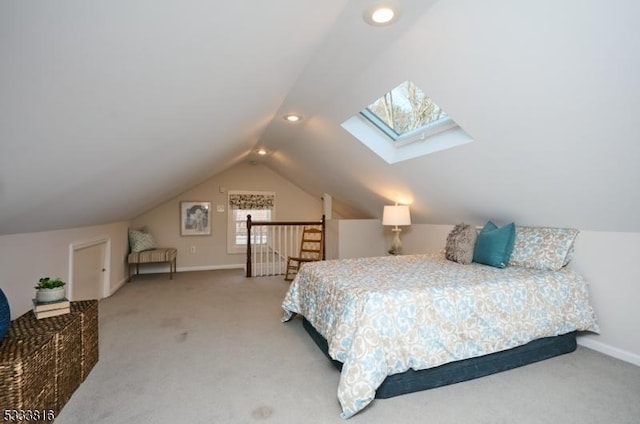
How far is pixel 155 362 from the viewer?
2.29 meters

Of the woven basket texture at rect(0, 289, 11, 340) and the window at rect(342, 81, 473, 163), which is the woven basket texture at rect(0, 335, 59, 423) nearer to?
the woven basket texture at rect(0, 289, 11, 340)

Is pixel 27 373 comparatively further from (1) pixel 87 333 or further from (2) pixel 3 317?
(1) pixel 87 333

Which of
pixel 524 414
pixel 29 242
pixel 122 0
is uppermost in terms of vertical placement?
pixel 122 0

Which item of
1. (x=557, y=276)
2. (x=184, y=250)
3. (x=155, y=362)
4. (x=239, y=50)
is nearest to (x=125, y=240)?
(x=184, y=250)

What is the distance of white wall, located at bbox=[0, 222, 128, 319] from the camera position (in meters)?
2.05

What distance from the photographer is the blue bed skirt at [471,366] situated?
1.89 meters

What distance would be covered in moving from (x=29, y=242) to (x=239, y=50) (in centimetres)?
220

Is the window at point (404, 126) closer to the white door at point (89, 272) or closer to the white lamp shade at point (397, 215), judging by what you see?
the white lamp shade at point (397, 215)

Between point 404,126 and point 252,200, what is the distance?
396 centimetres

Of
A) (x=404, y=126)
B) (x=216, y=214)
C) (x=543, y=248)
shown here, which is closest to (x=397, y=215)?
(x=404, y=126)

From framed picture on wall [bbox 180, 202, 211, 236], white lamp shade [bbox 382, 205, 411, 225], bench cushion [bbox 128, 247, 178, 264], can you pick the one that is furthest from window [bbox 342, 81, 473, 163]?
framed picture on wall [bbox 180, 202, 211, 236]

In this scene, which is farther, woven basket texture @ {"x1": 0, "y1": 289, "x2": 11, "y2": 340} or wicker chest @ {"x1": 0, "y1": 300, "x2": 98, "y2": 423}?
woven basket texture @ {"x1": 0, "y1": 289, "x2": 11, "y2": 340}

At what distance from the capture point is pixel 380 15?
1.63 meters

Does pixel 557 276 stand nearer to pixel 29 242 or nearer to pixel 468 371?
pixel 468 371
